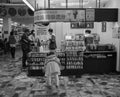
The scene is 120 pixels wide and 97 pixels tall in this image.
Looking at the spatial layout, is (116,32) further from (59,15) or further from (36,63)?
(36,63)

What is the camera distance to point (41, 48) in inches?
288

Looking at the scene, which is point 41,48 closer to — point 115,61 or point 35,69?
point 35,69

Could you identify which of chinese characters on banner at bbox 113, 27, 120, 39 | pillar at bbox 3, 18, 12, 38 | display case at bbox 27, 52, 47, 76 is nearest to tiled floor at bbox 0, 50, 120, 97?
display case at bbox 27, 52, 47, 76

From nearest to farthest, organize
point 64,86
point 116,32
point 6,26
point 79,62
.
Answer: point 64,86 → point 79,62 → point 116,32 → point 6,26

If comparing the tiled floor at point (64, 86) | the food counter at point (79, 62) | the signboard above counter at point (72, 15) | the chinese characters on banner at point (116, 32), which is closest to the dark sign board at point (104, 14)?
the signboard above counter at point (72, 15)

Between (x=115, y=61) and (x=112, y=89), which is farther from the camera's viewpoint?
(x=115, y=61)

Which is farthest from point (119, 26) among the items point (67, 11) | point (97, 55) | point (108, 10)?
point (67, 11)

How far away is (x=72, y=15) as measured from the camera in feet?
23.5

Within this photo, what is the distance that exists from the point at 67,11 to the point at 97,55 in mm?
2107

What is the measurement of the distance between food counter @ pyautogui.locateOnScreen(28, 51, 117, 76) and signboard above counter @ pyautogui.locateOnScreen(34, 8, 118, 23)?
47.5 inches

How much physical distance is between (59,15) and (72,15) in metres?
0.46

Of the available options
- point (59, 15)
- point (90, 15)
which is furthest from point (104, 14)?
point (59, 15)

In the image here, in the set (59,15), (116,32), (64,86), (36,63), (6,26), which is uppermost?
(6,26)

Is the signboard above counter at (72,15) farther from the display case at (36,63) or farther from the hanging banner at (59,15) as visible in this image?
the display case at (36,63)
